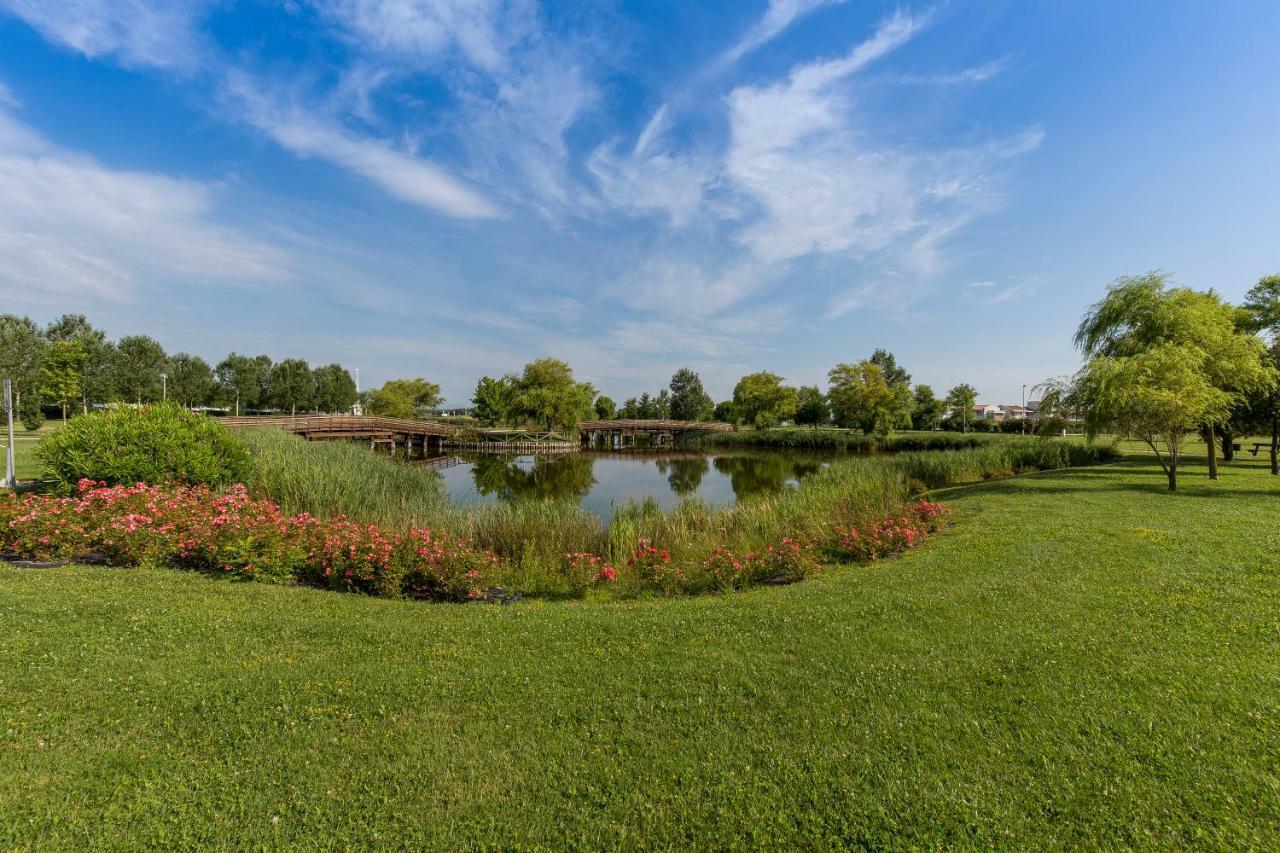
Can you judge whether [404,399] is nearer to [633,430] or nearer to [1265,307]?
[633,430]

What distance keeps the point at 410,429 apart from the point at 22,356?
33163 millimetres

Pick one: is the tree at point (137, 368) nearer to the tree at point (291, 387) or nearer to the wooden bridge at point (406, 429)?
the wooden bridge at point (406, 429)

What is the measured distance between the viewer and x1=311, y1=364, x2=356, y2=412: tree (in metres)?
79.6

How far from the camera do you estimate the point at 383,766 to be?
3201mm

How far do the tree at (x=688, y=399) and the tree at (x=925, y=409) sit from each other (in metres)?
33.9

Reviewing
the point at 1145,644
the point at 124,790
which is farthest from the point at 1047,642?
the point at 124,790

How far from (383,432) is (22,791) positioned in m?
48.8

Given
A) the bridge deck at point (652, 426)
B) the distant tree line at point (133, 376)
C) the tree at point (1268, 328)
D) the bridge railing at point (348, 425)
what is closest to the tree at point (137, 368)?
the distant tree line at point (133, 376)

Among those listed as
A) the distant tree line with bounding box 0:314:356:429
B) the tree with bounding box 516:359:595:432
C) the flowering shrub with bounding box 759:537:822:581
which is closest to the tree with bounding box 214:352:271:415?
the distant tree line with bounding box 0:314:356:429

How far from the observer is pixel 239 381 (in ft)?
235

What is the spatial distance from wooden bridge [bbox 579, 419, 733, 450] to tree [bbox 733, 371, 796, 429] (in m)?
4.20

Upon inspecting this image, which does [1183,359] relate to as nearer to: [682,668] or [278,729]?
[682,668]

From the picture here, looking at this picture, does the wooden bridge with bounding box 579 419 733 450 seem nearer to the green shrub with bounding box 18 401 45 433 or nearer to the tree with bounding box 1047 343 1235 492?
the green shrub with bounding box 18 401 45 433

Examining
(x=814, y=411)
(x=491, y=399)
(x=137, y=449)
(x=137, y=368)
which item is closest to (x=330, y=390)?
(x=137, y=368)
